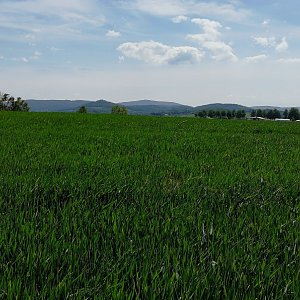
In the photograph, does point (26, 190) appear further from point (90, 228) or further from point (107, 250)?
point (107, 250)

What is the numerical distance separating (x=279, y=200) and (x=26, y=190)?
9.32ft

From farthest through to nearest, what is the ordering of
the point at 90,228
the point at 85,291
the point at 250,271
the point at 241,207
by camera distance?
the point at 241,207 → the point at 90,228 → the point at 250,271 → the point at 85,291

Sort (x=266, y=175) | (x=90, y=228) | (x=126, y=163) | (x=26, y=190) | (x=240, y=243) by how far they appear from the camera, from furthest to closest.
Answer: (x=126, y=163)
(x=266, y=175)
(x=26, y=190)
(x=90, y=228)
(x=240, y=243)

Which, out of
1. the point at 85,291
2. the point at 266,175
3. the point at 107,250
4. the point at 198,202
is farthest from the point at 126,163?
the point at 85,291

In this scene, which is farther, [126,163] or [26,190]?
[126,163]

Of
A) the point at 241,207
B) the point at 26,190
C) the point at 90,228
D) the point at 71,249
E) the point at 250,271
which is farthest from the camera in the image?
the point at 26,190

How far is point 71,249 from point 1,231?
0.66m

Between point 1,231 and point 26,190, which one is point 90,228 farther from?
point 26,190

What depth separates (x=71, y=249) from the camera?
2730 mm

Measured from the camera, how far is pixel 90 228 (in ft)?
10.6

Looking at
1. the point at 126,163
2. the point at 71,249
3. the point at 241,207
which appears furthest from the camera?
the point at 126,163

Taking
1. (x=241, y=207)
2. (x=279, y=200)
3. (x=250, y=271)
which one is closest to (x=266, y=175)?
(x=279, y=200)

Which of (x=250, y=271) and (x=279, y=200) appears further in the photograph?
(x=279, y=200)

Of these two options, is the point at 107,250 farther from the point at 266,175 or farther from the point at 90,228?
the point at 266,175
